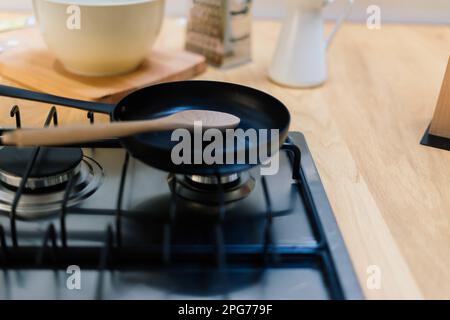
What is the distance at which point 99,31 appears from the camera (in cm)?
81

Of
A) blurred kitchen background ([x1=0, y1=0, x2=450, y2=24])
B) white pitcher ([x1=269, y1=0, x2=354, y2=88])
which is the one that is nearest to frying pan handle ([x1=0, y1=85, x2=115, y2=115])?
white pitcher ([x1=269, y1=0, x2=354, y2=88])

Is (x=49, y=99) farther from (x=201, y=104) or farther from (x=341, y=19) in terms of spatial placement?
(x=341, y=19)

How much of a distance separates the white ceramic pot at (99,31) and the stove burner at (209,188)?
0.99 feet

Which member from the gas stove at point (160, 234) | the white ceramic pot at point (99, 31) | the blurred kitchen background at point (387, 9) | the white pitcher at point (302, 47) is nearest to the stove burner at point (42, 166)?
the gas stove at point (160, 234)

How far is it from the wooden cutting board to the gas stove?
187mm

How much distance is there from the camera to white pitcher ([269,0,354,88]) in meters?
0.91

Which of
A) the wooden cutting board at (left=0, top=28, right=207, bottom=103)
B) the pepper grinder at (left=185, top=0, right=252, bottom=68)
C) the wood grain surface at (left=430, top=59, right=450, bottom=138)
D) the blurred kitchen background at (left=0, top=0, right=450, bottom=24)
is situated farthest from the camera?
the blurred kitchen background at (left=0, top=0, right=450, bottom=24)

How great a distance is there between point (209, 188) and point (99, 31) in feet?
1.12

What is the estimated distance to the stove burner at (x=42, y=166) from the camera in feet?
1.92

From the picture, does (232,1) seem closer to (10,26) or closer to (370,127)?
(370,127)

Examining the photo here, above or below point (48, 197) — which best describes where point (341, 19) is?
above

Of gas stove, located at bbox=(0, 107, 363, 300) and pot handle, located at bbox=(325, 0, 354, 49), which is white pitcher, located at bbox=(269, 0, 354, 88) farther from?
gas stove, located at bbox=(0, 107, 363, 300)

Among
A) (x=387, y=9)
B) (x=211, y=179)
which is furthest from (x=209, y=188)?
(x=387, y=9)

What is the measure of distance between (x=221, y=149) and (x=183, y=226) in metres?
0.10
